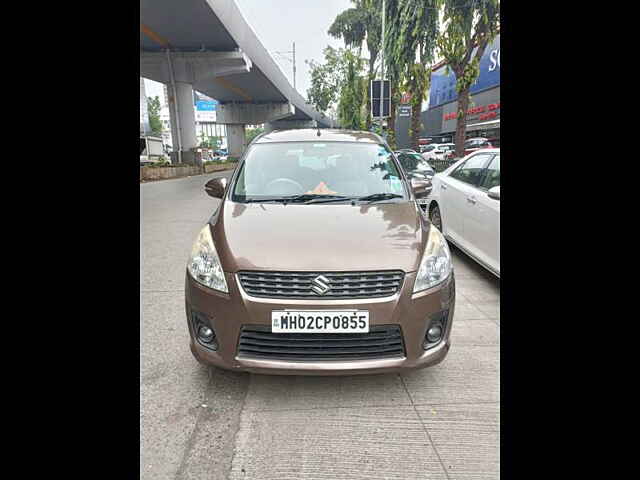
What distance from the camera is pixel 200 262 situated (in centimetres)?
250

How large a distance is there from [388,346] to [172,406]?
132cm

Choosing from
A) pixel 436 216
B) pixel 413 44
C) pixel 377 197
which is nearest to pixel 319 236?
pixel 377 197

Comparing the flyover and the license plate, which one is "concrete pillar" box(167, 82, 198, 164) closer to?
the flyover

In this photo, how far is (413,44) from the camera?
13.2 m

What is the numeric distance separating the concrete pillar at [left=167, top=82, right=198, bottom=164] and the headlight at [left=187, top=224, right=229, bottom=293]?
21406mm

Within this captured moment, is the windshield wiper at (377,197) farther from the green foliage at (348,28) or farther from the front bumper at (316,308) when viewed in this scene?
the green foliage at (348,28)

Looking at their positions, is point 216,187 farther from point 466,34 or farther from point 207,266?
point 466,34

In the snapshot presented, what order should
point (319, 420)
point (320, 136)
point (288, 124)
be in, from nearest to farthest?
1. point (319, 420)
2. point (320, 136)
3. point (288, 124)

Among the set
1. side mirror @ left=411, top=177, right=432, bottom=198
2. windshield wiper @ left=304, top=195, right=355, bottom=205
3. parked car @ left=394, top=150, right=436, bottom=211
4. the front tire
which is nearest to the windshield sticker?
side mirror @ left=411, top=177, right=432, bottom=198

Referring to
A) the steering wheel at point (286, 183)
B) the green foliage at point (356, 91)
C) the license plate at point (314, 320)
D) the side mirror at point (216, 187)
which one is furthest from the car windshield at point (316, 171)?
the green foliage at point (356, 91)

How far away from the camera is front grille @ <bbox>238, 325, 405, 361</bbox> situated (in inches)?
87.2

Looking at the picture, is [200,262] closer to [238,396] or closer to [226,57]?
[238,396]

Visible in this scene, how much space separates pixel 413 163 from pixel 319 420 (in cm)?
857
